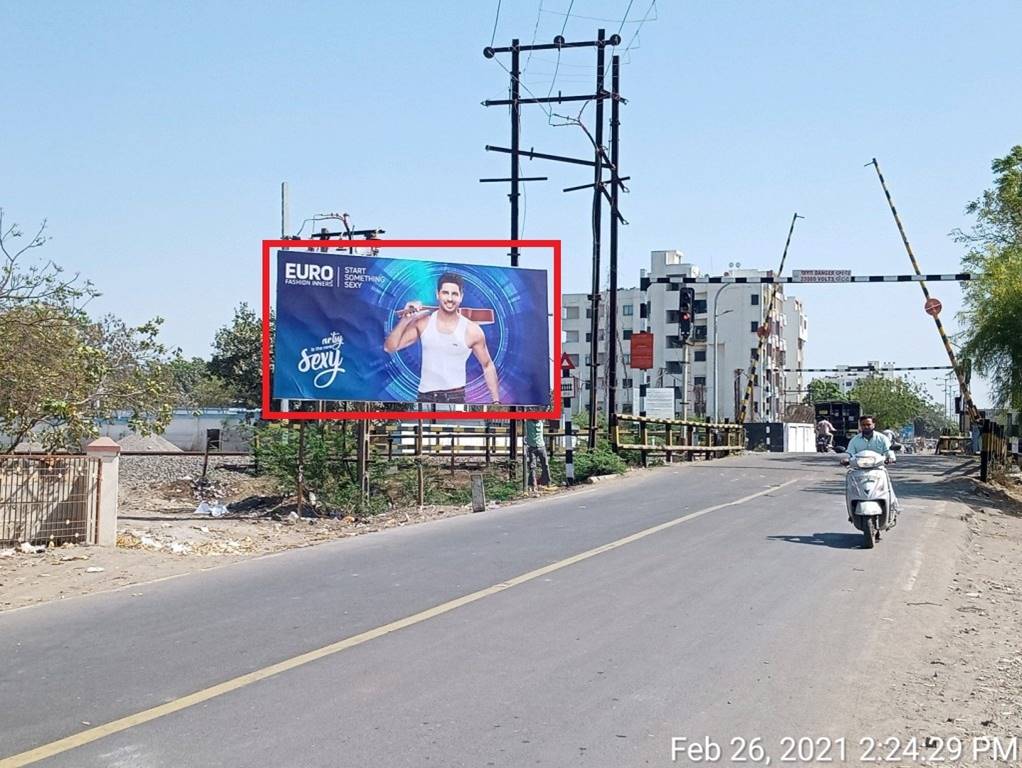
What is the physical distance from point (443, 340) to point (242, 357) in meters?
36.2

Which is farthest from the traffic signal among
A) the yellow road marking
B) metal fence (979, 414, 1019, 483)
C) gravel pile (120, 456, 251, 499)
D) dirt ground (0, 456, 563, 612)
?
the yellow road marking

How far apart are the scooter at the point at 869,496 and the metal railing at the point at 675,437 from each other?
15.4 m

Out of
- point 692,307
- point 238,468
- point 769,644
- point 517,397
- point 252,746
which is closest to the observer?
point 252,746

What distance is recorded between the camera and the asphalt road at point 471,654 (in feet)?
20.0

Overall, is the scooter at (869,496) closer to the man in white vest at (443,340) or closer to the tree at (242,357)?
the man in white vest at (443,340)

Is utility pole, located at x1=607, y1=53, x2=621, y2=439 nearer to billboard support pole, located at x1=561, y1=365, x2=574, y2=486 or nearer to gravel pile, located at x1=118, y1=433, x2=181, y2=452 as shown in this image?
billboard support pole, located at x1=561, y1=365, x2=574, y2=486

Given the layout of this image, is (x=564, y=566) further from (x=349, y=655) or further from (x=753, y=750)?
(x=753, y=750)

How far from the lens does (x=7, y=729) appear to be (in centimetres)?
627

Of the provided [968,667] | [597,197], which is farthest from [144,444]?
[968,667]

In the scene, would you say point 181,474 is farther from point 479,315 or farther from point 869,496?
point 869,496

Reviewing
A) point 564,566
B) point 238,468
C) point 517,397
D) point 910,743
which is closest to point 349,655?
point 910,743

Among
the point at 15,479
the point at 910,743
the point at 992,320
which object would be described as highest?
the point at 992,320

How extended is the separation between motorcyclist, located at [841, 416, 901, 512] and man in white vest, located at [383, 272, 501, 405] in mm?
10856

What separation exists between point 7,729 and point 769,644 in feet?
17.6
